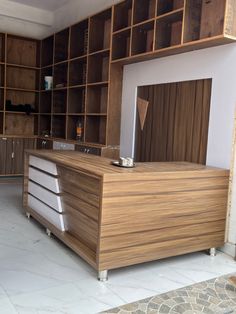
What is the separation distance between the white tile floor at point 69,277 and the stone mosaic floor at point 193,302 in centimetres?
7

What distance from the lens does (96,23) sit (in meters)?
4.28

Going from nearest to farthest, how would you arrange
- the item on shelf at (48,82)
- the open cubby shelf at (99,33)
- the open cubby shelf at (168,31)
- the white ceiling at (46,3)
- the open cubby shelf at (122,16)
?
the open cubby shelf at (168,31)
the open cubby shelf at (122,16)
the open cubby shelf at (99,33)
the white ceiling at (46,3)
the item on shelf at (48,82)

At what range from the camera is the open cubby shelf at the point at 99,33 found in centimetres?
424

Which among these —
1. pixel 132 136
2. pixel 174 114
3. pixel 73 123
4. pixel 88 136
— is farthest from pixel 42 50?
pixel 174 114

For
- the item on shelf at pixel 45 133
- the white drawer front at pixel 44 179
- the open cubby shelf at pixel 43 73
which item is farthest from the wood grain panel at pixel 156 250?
the open cubby shelf at pixel 43 73

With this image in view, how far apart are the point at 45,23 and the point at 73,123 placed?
1999 millimetres

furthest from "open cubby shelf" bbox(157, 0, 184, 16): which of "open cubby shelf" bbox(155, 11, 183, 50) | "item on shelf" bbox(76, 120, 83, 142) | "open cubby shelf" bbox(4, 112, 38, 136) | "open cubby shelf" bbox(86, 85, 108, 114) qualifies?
"open cubby shelf" bbox(4, 112, 38, 136)

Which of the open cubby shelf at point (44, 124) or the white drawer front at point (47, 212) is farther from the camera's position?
the open cubby shelf at point (44, 124)

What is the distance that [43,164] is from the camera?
317 cm

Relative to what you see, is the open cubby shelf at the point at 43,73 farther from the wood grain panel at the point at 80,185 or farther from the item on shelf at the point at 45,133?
the wood grain panel at the point at 80,185

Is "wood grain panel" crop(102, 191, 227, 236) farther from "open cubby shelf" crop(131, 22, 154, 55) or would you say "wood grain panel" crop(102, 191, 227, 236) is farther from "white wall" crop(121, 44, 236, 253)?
"open cubby shelf" crop(131, 22, 154, 55)

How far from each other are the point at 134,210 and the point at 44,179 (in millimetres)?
1163

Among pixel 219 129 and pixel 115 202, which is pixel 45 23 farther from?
pixel 115 202

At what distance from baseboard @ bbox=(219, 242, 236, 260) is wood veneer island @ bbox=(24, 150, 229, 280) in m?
0.08
